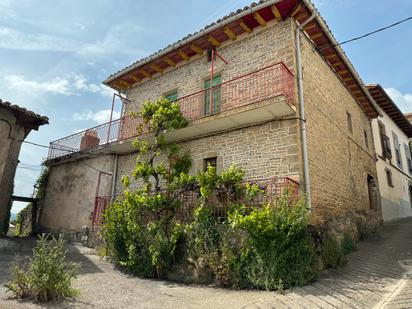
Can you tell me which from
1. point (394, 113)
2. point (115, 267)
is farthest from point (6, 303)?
point (394, 113)

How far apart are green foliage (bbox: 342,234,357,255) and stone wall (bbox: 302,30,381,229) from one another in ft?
1.84

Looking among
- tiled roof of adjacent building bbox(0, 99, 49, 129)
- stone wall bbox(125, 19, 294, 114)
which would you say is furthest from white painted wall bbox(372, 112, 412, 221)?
tiled roof of adjacent building bbox(0, 99, 49, 129)

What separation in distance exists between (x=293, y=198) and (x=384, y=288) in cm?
234

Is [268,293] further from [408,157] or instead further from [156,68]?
[408,157]

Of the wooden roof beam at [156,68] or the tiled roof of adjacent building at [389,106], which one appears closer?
the wooden roof beam at [156,68]

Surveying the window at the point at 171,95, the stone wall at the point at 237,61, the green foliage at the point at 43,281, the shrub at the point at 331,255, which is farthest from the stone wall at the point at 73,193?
the shrub at the point at 331,255

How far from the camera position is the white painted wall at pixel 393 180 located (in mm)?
14138

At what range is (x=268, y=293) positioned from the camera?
5.34 metres

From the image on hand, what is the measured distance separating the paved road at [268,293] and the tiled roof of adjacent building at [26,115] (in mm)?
5442

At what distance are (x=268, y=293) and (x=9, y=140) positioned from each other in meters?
10.2

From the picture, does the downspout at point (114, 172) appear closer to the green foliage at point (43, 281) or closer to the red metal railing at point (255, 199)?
the red metal railing at point (255, 199)

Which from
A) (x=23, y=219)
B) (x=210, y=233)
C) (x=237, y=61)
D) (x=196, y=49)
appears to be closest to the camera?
(x=210, y=233)

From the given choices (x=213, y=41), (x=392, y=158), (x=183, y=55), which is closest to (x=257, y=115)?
(x=213, y=41)

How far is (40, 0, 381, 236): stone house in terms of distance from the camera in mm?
7922
